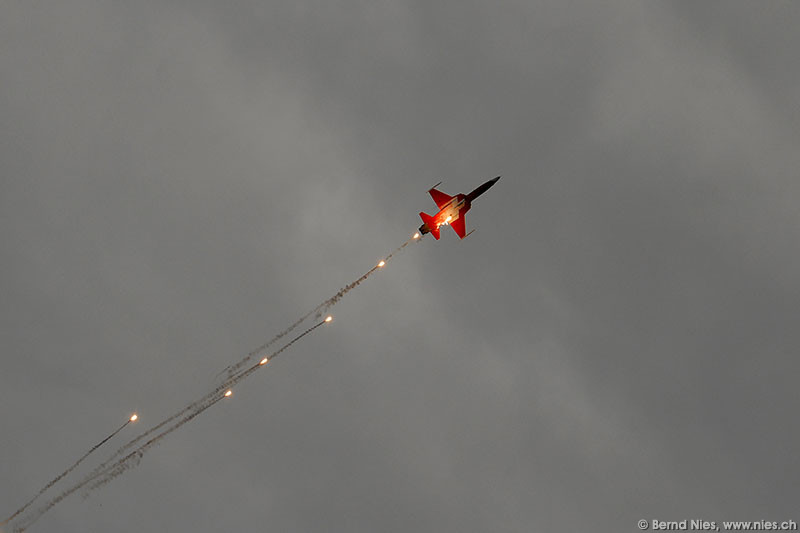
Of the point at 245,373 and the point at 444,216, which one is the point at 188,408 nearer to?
the point at 245,373

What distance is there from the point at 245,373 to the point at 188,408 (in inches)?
455

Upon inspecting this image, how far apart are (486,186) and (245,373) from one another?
182 feet

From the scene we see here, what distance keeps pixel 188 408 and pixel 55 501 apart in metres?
24.1

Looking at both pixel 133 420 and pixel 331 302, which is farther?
pixel 331 302

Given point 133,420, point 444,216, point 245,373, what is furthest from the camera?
point 444,216

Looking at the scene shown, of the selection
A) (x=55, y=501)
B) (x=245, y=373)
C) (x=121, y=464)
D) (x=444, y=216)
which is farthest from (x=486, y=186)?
(x=55, y=501)

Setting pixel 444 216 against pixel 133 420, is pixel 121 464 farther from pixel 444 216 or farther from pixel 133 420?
pixel 444 216

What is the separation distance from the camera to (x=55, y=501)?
103m

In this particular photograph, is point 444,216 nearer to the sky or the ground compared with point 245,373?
nearer to the sky

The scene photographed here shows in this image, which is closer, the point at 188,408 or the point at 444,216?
the point at 188,408

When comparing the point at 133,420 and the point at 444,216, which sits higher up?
the point at 444,216

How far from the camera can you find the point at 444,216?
11906 centimetres

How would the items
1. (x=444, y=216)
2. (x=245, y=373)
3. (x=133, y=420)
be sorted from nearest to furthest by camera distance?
(x=133, y=420) < (x=245, y=373) < (x=444, y=216)

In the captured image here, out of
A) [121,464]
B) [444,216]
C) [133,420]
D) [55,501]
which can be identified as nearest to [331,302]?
[444,216]
